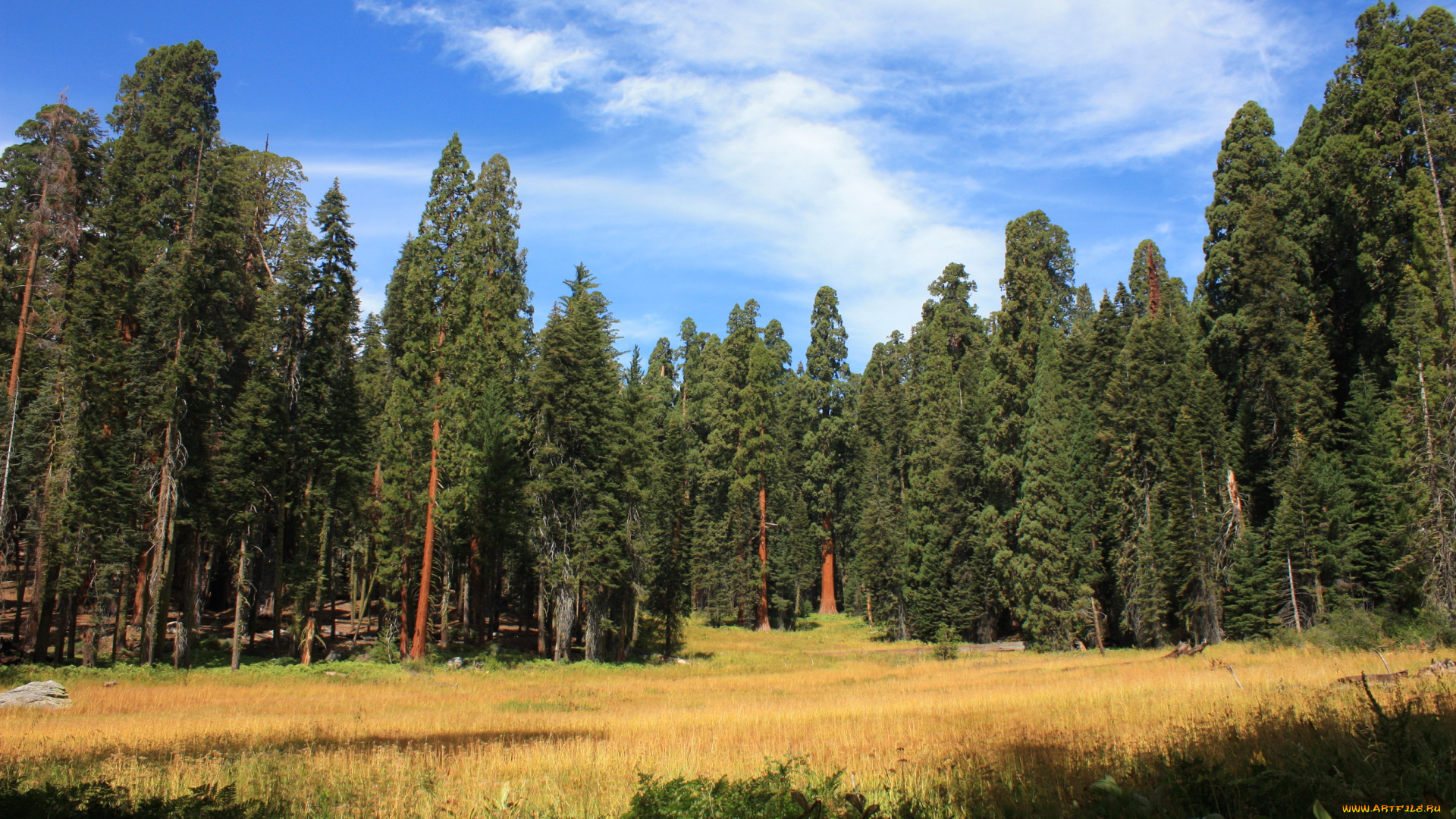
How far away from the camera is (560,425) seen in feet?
118

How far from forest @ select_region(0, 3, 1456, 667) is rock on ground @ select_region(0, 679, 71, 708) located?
27.0ft

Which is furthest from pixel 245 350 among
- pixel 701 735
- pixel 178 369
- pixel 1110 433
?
pixel 1110 433

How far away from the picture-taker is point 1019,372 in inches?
1642

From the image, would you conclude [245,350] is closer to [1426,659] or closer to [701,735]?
[701,735]

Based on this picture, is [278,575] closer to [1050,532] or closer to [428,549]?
[428,549]

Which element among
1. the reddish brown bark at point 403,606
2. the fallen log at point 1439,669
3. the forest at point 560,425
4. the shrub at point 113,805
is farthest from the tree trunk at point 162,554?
the fallen log at point 1439,669

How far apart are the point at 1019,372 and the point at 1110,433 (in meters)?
5.28

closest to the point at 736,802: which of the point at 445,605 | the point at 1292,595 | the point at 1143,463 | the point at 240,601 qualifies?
the point at 240,601

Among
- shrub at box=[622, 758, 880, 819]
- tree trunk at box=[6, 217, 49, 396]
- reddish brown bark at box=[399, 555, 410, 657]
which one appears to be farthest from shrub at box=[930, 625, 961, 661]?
tree trunk at box=[6, 217, 49, 396]

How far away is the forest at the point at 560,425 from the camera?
28531mm

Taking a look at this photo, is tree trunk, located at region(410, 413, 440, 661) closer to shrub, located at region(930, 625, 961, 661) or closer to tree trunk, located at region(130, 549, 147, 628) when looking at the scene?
tree trunk, located at region(130, 549, 147, 628)

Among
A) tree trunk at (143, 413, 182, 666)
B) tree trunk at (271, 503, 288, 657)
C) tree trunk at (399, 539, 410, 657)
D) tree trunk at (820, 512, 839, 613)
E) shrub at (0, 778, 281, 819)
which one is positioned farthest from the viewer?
tree trunk at (820, 512, 839, 613)

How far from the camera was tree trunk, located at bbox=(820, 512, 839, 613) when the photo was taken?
212ft

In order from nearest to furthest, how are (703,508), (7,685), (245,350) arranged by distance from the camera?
(7,685)
(245,350)
(703,508)
